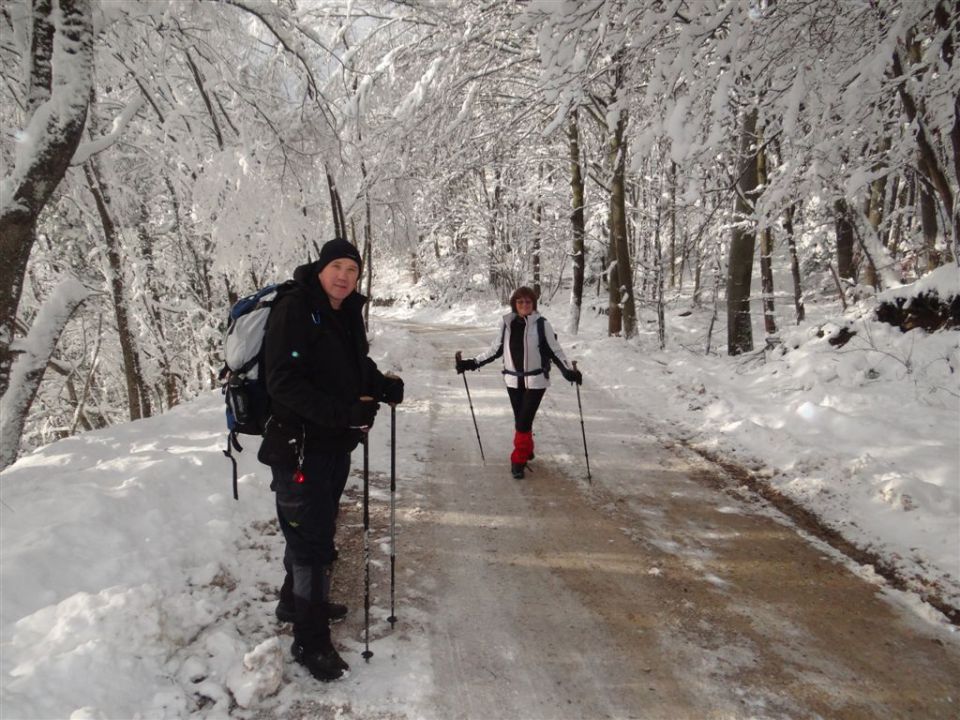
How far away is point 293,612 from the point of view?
3.55m

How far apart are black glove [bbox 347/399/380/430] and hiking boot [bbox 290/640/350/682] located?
1307mm

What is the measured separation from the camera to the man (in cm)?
295

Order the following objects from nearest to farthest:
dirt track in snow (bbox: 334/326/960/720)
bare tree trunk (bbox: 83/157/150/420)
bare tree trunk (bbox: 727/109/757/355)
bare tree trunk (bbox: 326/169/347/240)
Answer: dirt track in snow (bbox: 334/326/960/720)
bare tree trunk (bbox: 83/157/150/420)
bare tree trunk (bbox: 727/109/757/355)
bare tree trunk (bbox: 326/169/347/240)

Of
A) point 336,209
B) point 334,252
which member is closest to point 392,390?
point 334,252

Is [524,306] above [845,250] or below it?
below

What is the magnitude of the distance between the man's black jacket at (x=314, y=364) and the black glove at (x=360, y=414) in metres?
0.04

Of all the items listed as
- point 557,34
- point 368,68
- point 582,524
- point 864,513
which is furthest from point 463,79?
point 864,513

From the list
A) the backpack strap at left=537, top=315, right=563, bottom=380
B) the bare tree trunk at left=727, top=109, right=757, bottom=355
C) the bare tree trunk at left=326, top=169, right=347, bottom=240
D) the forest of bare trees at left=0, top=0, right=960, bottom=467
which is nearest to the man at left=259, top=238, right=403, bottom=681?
the forest of bare trees at left=0, top=0, right=960, bottom=467

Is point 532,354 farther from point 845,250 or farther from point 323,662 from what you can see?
point 845,250

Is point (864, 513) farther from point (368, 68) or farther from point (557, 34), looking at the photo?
point (368, 68)

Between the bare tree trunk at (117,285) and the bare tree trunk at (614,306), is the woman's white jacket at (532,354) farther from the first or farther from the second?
the bare tree trunk at (614,306)

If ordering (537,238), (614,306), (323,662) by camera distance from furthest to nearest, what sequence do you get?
(537,238), (614,306), (323,662)

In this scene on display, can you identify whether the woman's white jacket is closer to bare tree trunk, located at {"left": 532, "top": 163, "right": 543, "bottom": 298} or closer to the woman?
the woman

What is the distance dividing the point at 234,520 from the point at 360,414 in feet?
7.92
